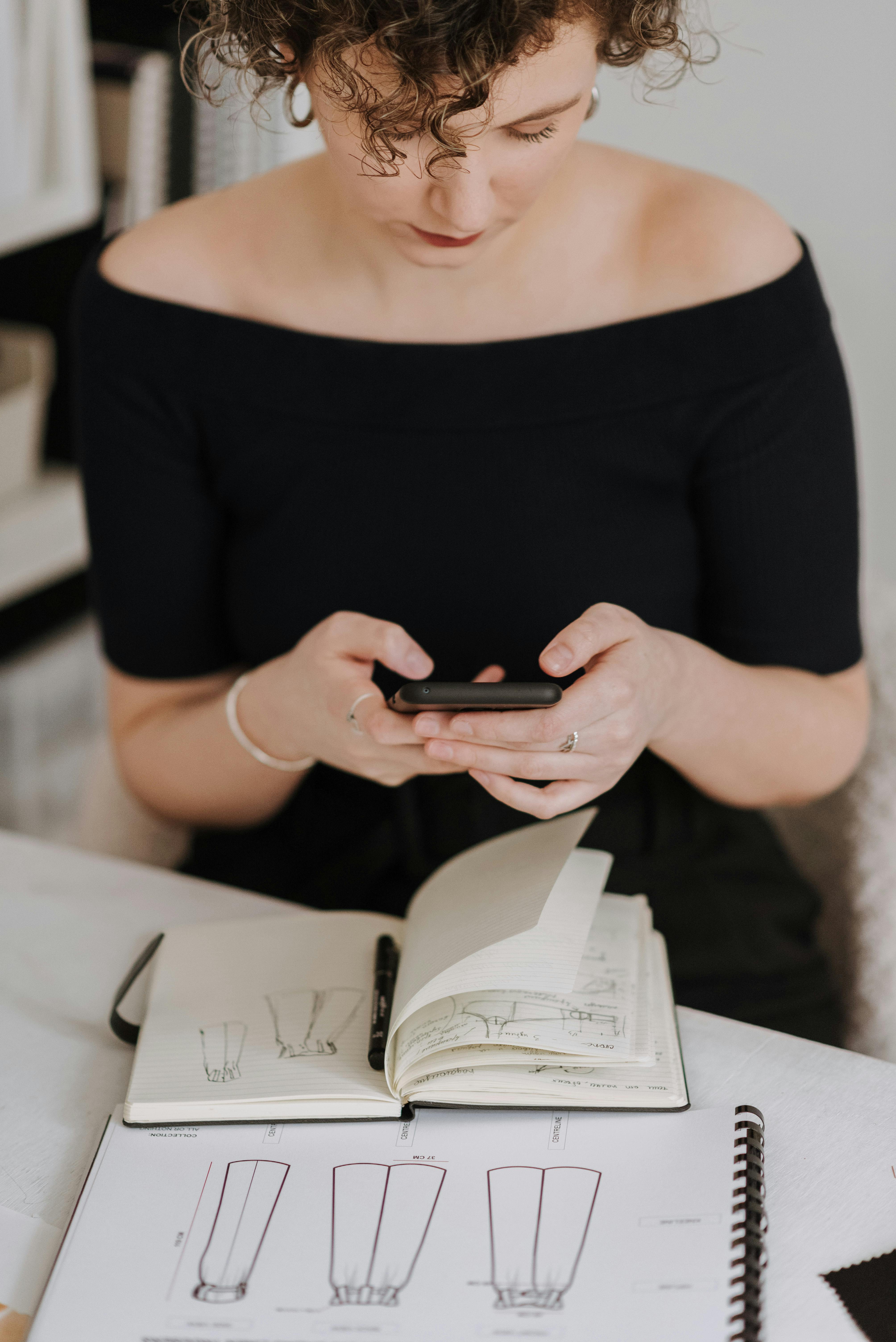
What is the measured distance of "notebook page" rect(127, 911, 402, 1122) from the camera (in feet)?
2.03

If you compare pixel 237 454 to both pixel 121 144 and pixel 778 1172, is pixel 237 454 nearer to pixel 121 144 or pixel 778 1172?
pixel 778 1172

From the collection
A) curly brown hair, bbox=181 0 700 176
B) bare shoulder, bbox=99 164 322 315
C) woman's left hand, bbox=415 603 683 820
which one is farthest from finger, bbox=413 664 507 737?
bare shoulder, bbox=99 164 322 315

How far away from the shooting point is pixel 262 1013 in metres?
0.68

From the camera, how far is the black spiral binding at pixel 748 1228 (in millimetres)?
495

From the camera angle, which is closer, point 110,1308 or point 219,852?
point 110,1308

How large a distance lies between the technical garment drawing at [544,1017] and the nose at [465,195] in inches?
18.0

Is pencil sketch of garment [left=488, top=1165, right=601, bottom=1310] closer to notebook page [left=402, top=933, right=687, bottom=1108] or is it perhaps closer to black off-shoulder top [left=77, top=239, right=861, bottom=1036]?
notebook page [left=402, top=933, right=687, bottom=1108]

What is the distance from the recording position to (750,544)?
2.91 ft

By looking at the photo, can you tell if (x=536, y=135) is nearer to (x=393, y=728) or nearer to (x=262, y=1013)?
(x=393, y=728)

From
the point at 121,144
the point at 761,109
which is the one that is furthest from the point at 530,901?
the point at 121,144

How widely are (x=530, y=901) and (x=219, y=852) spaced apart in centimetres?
47

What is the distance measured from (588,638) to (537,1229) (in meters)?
0.31

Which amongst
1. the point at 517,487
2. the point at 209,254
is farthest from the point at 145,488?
the point at 517,487

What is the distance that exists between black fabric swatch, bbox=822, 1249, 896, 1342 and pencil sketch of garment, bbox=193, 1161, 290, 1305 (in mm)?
266
